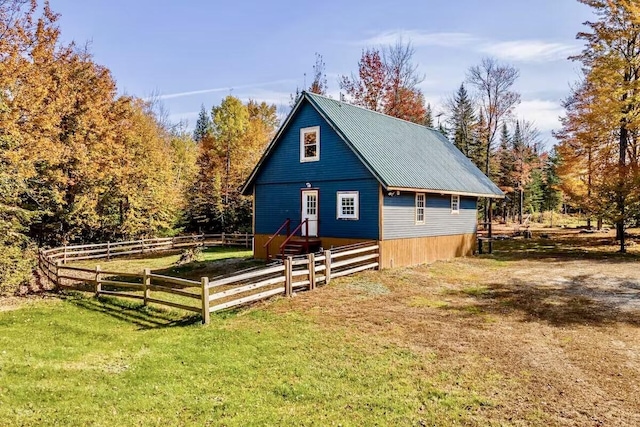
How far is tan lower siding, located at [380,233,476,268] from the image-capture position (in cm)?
1750

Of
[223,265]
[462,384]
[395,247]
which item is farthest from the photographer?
[223,265]

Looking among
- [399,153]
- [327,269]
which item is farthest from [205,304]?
[399,153]

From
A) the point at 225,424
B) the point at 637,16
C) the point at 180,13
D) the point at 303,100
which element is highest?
the point at 637,16

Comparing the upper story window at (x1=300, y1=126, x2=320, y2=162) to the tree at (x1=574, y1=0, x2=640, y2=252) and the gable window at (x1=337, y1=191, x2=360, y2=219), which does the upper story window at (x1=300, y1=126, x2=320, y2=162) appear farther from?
the tree at (x1=574, y1=0, x2=640, y2=252)

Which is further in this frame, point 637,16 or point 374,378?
point 637,16

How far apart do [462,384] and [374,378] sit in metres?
1.41

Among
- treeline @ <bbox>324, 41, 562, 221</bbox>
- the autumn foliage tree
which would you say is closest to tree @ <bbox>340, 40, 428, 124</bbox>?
treeline @ <bbox>324, 41, 562, 221</bbox>

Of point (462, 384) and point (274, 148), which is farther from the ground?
point (274, 148)

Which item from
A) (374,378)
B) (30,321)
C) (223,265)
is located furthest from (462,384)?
(223,265)

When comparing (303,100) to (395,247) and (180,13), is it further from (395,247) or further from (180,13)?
(395,247)

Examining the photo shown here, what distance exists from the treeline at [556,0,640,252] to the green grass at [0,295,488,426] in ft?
71.7

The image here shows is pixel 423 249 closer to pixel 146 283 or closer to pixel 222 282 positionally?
pixel 222 282

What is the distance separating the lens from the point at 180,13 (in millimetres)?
15695

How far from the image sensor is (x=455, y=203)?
2225cm
